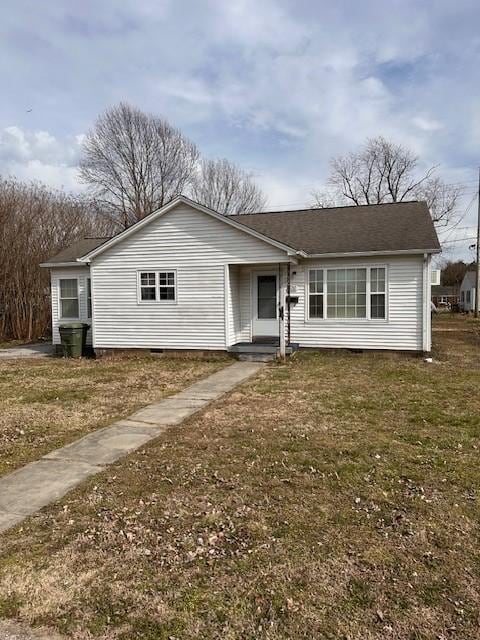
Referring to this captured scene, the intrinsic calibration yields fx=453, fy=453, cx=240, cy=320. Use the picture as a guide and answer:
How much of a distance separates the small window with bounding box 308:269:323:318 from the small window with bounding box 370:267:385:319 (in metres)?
1.41

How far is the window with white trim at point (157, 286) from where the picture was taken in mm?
12953

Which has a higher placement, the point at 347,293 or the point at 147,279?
the point at 147,279

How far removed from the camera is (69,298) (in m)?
15.7

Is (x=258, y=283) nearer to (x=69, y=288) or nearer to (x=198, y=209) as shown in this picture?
(x=198, y=209)

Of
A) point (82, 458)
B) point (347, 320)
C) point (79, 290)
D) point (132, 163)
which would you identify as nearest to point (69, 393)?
point (82, 458)

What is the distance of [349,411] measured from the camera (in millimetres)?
6906

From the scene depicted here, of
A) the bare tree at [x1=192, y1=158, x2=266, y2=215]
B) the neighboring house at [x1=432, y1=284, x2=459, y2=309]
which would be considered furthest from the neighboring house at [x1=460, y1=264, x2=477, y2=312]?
the bare tree at [x1=192, y1=158, x2=266, y2=215]

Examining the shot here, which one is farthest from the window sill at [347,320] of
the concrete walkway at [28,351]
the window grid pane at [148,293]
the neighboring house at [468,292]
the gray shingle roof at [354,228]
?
the neighboring house at [468,292]

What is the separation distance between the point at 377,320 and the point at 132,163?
26302 mm

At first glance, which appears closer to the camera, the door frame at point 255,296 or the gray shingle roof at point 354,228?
the gray shingle roof at point 354,228

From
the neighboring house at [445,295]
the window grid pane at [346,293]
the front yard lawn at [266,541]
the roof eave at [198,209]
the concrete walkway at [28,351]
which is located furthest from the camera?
the neighboring house at [445,295]

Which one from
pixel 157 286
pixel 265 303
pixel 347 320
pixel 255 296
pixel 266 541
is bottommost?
pixel 266 541

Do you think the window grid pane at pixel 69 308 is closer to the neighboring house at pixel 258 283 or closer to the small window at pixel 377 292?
the neighboring house at pixel 258 283

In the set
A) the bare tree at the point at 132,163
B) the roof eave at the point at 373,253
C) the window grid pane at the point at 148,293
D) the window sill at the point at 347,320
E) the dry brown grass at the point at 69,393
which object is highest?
the bare tree at the point at 132,163
